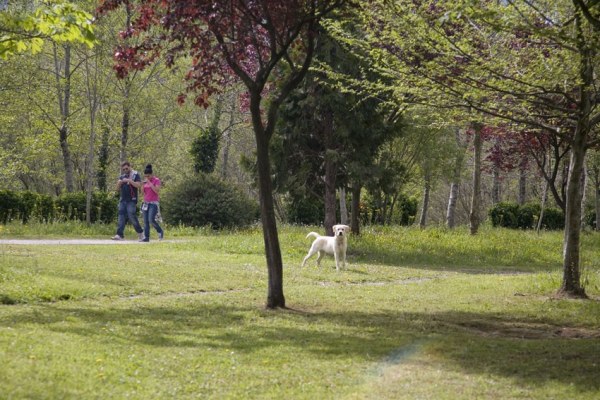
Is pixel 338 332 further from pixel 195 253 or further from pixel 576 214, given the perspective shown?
pixel 195 253

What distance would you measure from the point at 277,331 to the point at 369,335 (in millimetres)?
1040

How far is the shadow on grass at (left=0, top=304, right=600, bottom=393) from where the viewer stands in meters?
7.29

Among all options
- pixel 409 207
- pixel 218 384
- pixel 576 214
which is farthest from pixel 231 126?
pixel 218 384

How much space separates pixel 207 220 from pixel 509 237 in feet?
33.6

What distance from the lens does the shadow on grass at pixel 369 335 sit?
729 cm

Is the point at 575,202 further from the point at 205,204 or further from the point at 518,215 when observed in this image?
the point at 518,215

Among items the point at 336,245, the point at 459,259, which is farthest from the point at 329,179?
the point at 336,245

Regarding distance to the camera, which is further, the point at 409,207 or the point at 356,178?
the point at 409,207

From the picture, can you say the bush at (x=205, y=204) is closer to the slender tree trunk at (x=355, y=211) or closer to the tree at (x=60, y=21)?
the slender tree trunk at (x=355, y=211)

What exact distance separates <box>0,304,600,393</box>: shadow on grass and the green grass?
0.02 m

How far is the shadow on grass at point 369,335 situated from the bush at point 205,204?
655 inches

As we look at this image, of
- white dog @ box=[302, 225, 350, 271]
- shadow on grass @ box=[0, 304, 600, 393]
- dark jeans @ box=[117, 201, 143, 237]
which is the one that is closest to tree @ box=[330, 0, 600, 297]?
shadow on grass @ box=[0, 304, 600, 393]

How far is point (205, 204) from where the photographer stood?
2694cm

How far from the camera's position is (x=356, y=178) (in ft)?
66.1
